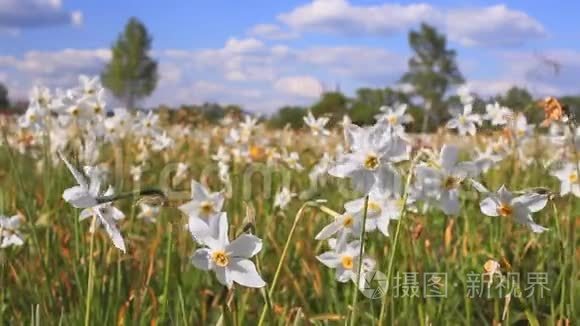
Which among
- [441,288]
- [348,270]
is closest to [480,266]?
[441,288]

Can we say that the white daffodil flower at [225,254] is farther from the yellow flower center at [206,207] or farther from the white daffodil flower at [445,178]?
the white daffodil flower at [445,178]

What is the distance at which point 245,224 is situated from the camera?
4.64ft

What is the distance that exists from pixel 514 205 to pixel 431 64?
57.8 meters

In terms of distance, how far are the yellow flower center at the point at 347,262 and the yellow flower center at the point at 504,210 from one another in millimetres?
386

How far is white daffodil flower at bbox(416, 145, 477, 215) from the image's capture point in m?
1.62

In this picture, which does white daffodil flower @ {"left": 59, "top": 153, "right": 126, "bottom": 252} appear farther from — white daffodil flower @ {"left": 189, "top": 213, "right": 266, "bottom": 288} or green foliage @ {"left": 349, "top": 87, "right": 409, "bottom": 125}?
green foliage @ {"left": 349, "top": 87, "right": 409, "bottom": 125}

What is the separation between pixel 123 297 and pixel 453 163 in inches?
47.9

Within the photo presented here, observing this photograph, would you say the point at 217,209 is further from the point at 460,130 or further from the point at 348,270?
the point at 460,130

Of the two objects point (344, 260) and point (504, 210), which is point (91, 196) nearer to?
point (344, 260)

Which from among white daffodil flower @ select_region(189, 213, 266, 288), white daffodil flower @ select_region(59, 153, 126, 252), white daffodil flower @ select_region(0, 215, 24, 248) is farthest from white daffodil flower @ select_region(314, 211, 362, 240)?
white daffodil flower @ select_region(0, 215, 24, 248)

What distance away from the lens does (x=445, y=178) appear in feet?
5.35

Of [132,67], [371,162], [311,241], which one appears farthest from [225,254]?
[132,67]

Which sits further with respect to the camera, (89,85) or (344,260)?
(89,85)

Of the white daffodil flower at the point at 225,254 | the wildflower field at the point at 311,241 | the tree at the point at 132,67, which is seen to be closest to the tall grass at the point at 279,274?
the wildflower field at the point at 311,241
